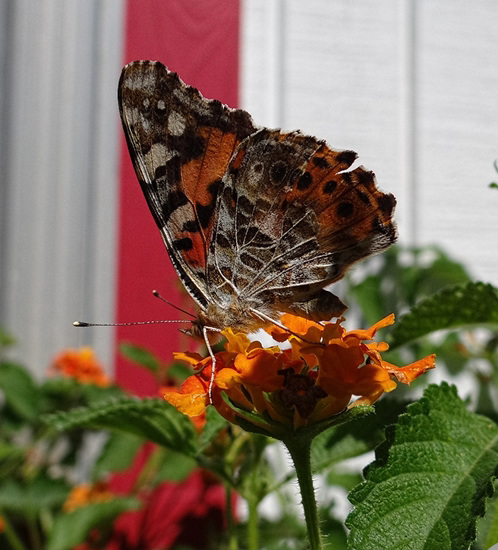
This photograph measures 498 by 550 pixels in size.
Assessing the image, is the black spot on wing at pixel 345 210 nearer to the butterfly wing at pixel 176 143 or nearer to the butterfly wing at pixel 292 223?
the butterfly wing at pixel 292 223

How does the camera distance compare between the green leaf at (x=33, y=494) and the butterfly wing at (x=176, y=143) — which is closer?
the butterfly wing at (x=176, y=143)

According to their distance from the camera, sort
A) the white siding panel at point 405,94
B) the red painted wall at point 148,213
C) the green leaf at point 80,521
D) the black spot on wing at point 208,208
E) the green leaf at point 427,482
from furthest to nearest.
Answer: the white siding panel at point 405,94
the red painted wall at point 148,213
the green leaf at point 80,521
the black spot on wing at point 208,208
the green leaf at point 427,482

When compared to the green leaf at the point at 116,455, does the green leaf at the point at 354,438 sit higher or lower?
higher

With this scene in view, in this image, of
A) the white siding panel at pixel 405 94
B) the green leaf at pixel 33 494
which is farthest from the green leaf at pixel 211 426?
the white siding panel at pixel 405 94

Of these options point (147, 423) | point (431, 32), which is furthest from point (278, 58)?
point (147, 423)

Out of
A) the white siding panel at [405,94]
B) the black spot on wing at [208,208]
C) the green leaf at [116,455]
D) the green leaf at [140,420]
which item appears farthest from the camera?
the white siding panel at [405,94]

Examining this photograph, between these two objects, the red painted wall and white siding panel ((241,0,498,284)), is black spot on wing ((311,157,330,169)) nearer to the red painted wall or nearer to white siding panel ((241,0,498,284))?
the red painted wall
